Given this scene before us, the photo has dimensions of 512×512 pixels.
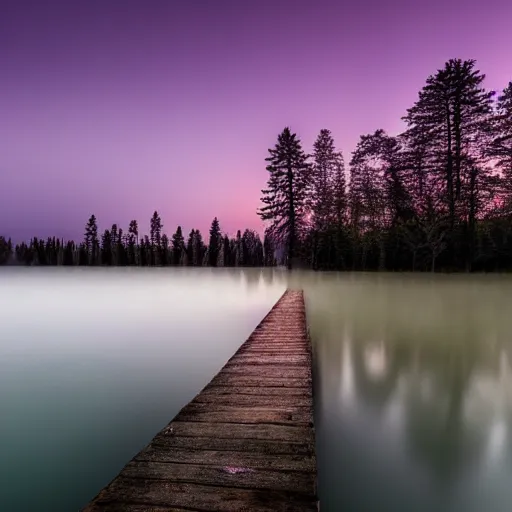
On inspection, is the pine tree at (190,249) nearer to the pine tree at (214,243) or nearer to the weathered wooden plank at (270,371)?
the pine tree at (214,243)

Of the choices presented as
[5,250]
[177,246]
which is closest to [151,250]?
[177,246]

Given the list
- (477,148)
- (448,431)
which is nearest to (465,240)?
(477,148)

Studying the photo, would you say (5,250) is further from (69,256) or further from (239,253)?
(239,253)

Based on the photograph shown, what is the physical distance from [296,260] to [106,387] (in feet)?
109

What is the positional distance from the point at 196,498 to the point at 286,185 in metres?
35.2

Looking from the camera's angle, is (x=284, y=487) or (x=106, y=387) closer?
(x=284, y=487)

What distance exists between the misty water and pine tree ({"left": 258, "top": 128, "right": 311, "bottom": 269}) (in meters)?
25.4

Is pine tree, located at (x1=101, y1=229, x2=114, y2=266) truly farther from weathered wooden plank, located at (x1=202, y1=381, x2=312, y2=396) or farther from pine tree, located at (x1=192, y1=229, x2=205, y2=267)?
weathered wooden plank, located at (x1=202, y1=381, x2=312, y2=396)

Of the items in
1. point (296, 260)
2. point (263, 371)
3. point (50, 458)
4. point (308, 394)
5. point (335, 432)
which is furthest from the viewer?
point (296, 260)

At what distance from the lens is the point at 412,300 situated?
14008mm

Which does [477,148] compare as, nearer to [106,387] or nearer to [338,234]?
[338,234]

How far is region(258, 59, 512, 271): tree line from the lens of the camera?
28531 millimetres

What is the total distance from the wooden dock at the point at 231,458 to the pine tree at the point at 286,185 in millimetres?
32411

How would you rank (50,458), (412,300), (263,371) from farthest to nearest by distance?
(412,300), (263,371), (50,458)
